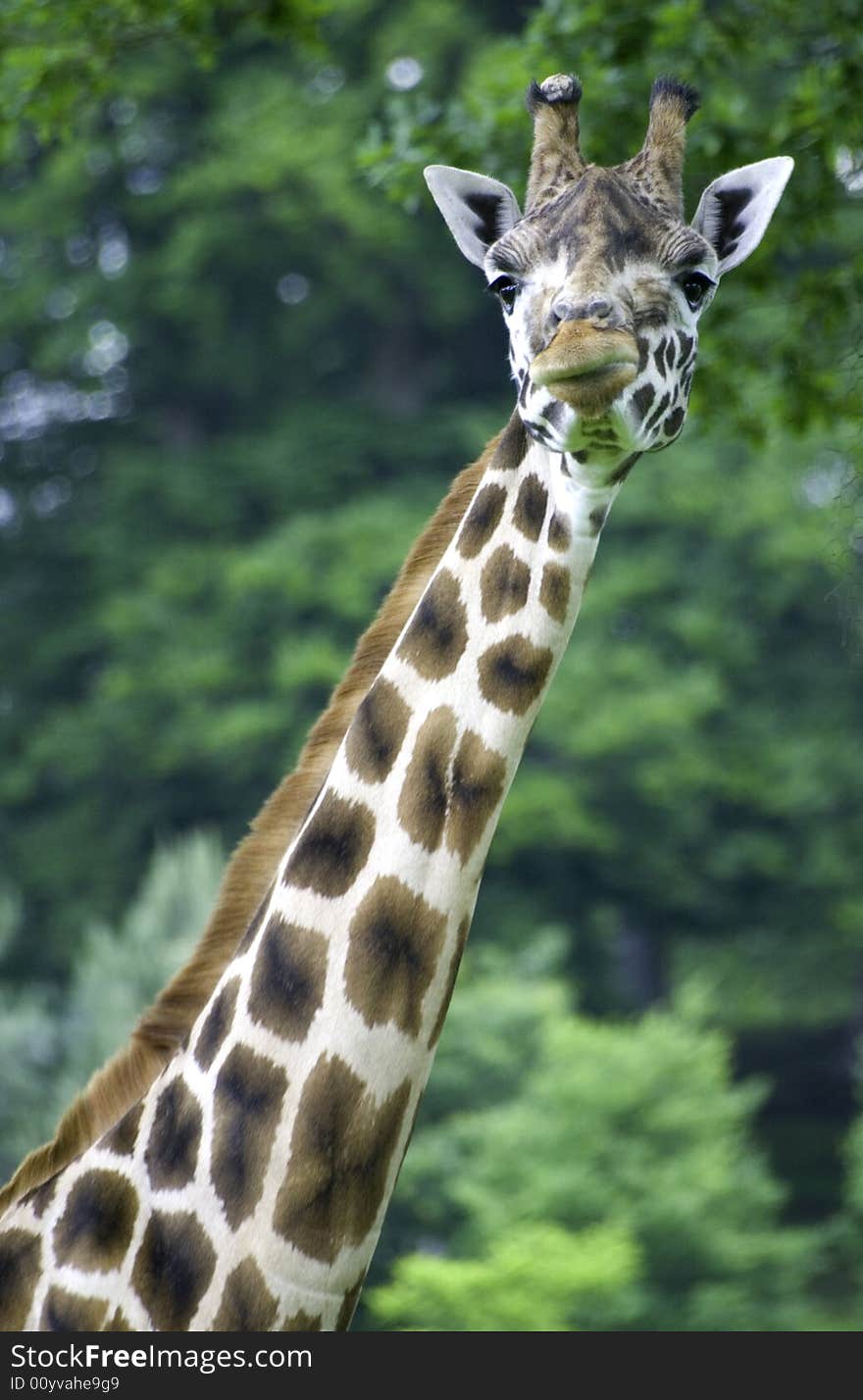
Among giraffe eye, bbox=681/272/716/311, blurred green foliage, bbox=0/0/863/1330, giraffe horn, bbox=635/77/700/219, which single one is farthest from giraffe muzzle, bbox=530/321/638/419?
blurred green foliage, bbox=0/0/863/1330

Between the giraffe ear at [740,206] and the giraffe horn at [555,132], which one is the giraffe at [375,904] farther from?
the giraffe ear at [740,206]

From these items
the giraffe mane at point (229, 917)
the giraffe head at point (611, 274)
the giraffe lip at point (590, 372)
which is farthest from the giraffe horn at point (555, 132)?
the giraffe lip at point (590, 372)

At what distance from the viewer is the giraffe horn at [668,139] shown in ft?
10.4

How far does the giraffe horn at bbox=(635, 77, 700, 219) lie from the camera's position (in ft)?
10.4

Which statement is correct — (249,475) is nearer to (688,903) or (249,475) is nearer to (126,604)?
(126,604)

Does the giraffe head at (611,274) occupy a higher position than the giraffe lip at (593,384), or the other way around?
the giraffe head at (611,274)

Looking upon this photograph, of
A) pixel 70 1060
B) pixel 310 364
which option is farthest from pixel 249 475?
pixel 70 1060

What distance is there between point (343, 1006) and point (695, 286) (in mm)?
1377

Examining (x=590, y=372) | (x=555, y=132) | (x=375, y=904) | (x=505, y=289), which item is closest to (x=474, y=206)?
(x=555, y=132)

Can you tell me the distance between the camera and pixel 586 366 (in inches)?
109

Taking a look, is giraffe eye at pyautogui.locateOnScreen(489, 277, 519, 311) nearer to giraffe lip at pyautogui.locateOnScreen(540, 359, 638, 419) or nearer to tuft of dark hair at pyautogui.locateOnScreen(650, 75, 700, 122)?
giraffe lip at pyautogui.locateOnScreen(540, 359, 638, 419)

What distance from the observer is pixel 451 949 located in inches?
116

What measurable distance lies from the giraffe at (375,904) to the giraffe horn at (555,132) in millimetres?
40

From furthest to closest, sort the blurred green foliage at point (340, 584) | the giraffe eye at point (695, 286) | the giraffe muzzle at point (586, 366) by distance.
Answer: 1. the blurred green foliage at point (340, 584)
2. the giraffe eye at point (695, 286)
3. the giraffe muzzle at point (586, 366)
